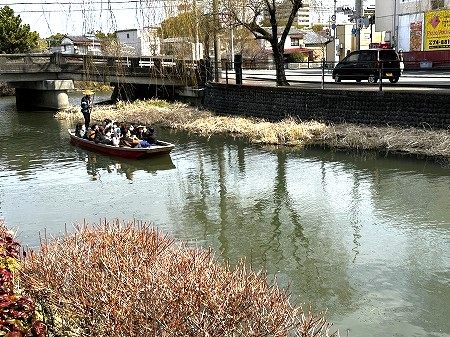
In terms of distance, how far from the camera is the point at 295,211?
510 inches

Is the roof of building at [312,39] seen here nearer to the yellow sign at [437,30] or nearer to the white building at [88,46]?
the yellow sign at [437,30]

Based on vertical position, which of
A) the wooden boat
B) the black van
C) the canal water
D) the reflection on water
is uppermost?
the black van

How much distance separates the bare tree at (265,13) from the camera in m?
24.1

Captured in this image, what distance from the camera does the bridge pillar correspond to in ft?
114

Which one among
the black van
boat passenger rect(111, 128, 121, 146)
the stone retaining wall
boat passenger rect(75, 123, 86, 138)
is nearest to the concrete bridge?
the stone retaining wall

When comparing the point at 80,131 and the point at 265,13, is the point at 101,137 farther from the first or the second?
the point at 265,13

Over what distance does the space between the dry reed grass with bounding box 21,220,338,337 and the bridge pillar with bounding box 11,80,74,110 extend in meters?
30.4

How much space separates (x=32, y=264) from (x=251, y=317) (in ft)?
7.87

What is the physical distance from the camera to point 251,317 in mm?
4867

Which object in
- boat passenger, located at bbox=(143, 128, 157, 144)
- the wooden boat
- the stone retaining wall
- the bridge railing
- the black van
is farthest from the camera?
the bridge railing

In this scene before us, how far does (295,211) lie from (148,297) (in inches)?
327

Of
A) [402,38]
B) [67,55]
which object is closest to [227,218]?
[67,55]

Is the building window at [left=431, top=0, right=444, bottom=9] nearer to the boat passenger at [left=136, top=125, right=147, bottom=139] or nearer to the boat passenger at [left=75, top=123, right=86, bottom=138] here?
the boat passenger at [left=136, top=125, right=147, bottom=139]

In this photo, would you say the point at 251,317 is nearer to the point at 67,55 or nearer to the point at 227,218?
the point at 227,218
